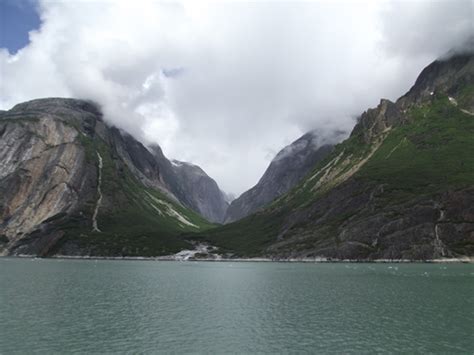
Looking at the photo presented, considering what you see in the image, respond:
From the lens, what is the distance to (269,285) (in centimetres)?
10350

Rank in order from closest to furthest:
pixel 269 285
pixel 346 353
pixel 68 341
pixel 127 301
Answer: pixel 346 353 < pixel 68 341 < pixel 127 301 < pixel 269 285

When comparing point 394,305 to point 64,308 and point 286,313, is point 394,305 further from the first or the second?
point 64,308

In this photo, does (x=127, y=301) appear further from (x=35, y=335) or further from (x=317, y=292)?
(x=317, y=292)

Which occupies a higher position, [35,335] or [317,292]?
[317,292]

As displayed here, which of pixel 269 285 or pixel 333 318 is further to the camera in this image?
pixel 269 285

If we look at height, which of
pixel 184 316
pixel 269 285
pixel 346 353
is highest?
pixel 269 285

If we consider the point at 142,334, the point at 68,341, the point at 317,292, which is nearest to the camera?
the point at 68,341

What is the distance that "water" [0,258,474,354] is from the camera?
45844mm

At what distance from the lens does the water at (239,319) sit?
45.8 meters

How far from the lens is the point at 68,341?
47.1m

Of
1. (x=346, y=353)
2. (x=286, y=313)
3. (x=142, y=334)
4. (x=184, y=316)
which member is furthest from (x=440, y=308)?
(x=142, y=334)

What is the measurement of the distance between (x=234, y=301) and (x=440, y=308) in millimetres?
32741

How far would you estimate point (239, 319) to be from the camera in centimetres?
6022

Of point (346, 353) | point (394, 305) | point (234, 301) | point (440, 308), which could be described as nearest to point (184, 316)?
point (234, 301)
